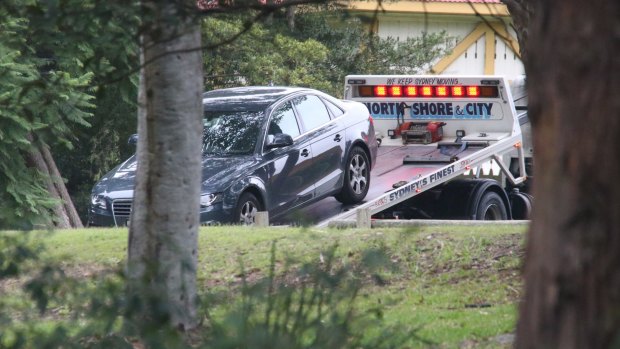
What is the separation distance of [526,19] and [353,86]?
6949mm

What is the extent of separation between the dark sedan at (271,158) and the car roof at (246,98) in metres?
0.01

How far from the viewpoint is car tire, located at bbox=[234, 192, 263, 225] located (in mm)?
12883

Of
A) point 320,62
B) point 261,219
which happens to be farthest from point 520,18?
point 320,62

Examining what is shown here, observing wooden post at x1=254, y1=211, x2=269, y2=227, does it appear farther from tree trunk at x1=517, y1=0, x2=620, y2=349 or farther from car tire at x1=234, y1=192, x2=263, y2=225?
tree trunk at x1=517, y1=0, x2=620, y2=349

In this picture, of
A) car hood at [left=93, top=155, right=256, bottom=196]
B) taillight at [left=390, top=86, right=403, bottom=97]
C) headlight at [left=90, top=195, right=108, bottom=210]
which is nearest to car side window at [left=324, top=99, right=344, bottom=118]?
taillight at [left=390, top=86, right=403, bottom=97]

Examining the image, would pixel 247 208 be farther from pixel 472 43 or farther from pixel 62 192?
pixel 472 43

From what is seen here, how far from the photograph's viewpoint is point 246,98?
550 inches

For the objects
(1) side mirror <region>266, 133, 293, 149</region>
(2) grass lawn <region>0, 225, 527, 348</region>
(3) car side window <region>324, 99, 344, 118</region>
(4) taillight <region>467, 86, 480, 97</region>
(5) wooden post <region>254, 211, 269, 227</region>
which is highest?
(4) taillight <region>467, 86, 480, 97</region>

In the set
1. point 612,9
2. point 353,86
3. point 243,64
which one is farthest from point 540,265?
point 243,64

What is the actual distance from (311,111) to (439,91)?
1.85m

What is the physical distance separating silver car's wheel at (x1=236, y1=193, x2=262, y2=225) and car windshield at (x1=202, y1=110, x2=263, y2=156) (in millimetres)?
596

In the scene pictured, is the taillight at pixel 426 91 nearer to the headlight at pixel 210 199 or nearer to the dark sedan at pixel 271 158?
the dark sedan at pixel 271 158

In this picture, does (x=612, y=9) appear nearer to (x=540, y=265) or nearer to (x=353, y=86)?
(x=540, y=265)

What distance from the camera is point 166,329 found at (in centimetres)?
418
